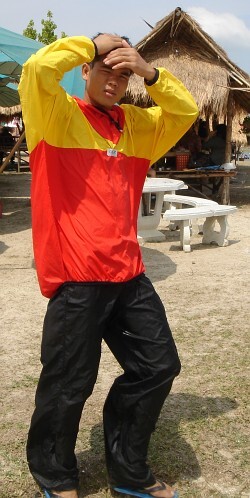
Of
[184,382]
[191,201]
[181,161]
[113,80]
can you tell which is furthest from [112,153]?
[181,161]

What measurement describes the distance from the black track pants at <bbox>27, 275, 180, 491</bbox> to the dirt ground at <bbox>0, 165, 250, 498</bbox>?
0.24 metres

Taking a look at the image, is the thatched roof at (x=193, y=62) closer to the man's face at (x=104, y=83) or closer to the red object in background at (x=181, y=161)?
the red object in background at (x=181, y=161)

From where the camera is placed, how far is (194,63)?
11.1m

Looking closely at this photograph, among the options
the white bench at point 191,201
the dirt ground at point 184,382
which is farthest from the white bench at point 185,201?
the dirt ground at point 184,382

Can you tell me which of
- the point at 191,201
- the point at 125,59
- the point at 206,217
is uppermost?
the point at 125,59

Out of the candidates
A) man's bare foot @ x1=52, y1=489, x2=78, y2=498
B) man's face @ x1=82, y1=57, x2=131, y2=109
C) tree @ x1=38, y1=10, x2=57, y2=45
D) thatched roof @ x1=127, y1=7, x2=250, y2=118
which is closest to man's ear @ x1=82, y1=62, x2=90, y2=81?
man's face @ x1=82, y1=57, x2=131, y2=109

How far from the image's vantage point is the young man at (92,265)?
2.20 metres

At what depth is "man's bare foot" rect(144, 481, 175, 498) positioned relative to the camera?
241 centimetres

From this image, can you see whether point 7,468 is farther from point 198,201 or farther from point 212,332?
point 198,201

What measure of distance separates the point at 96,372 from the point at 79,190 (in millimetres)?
712

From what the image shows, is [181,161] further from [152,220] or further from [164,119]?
[164,119]

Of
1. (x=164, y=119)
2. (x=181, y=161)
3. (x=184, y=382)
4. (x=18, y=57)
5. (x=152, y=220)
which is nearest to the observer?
(x=164, y=119)

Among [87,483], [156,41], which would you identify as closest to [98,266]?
[87,483]

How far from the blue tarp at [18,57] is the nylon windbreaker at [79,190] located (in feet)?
16.3
